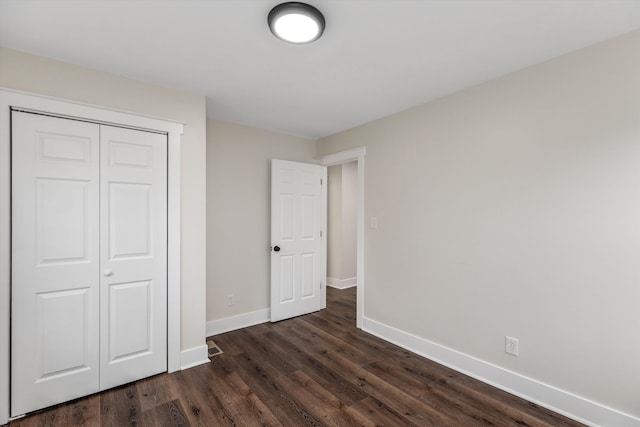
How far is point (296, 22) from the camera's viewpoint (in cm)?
157

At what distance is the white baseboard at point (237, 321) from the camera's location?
10.5ft

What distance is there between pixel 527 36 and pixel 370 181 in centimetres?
187

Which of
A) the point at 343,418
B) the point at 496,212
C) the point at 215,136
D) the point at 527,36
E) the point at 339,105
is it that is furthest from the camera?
the point at 215,136

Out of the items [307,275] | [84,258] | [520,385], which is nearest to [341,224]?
[307,275]

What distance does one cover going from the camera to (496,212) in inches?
90.0

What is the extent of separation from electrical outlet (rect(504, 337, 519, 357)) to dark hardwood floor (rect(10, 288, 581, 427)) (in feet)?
1.01

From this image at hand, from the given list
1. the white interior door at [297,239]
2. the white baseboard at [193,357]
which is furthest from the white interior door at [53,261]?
the white interior door at [297,239]

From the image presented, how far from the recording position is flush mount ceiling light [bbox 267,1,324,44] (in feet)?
4.83

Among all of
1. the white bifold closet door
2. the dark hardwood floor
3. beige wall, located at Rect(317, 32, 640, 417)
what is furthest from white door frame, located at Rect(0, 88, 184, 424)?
beige wall, located at Rect(317, 32, 640, 417)

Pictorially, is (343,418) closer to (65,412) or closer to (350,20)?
(65,412)

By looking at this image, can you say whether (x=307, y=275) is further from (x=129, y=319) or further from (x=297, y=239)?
(x=129, y=319)

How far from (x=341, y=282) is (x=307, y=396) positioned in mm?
3143

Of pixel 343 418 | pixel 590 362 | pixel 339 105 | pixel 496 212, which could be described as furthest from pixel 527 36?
pixel 343 418

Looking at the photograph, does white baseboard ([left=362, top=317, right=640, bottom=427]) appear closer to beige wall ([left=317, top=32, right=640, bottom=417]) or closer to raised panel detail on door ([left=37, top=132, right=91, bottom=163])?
beige wall ([left=317, top=32, right=640, bottom=417])
